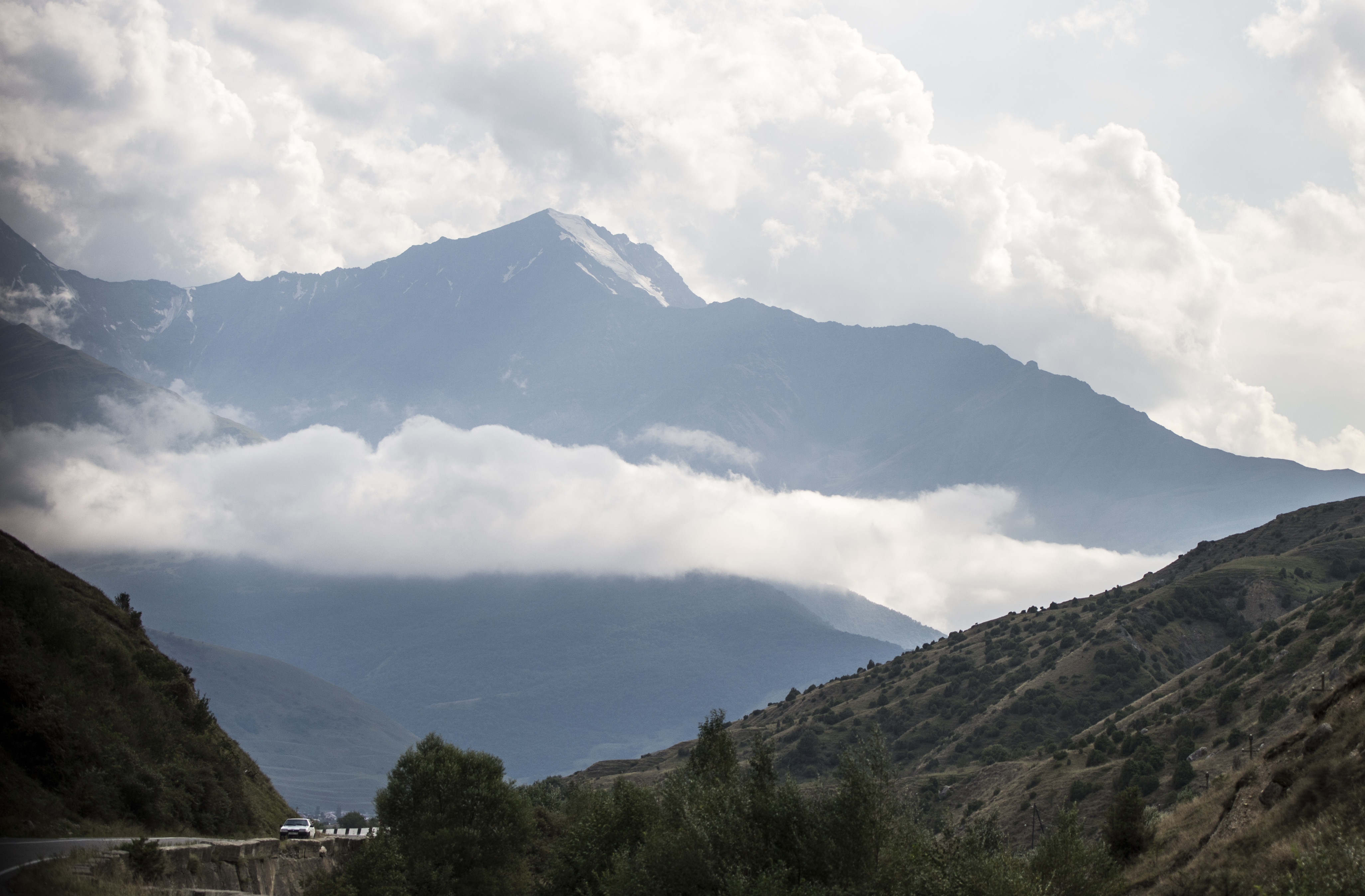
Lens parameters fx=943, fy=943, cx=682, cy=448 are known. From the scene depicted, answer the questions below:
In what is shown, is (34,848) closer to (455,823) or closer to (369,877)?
(369,877)

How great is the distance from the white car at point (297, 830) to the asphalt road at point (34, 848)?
1175cm

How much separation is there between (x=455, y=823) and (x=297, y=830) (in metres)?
10.7

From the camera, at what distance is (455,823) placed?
6022 cm

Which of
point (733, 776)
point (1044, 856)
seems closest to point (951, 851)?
point (1044, 856)

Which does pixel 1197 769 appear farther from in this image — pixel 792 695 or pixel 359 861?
pixel 792 695

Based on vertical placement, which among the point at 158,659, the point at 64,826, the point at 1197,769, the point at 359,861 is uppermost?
the point at 158,659

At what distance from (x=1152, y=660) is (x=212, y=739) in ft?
361

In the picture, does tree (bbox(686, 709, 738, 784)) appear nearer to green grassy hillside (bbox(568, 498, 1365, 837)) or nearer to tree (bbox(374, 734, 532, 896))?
green grassy hillside (bbox(568, 498, 1365, 837))

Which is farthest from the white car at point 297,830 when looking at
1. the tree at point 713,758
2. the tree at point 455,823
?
the tree at point 713,758

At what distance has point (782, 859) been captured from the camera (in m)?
43.2

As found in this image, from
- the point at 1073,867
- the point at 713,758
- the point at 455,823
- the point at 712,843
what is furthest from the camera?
the point at 713,758

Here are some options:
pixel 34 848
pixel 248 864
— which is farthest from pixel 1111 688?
pixel 34 848

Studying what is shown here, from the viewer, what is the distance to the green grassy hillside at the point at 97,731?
42.2m

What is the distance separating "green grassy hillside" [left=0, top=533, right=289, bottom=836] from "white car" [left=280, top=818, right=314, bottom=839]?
415cm
